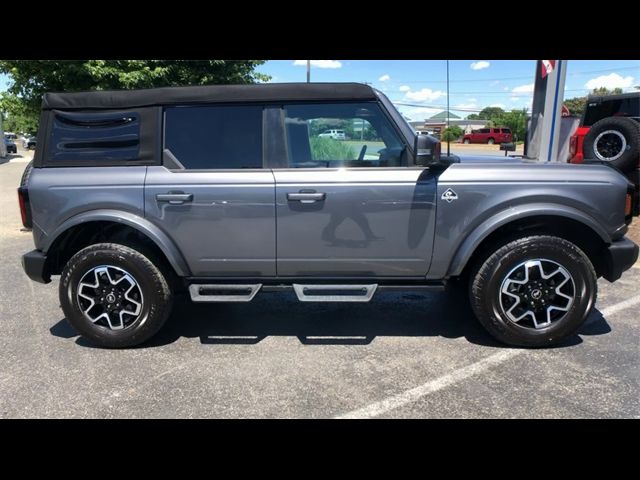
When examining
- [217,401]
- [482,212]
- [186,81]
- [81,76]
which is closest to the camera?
[217,401]

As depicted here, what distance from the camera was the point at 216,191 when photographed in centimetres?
361

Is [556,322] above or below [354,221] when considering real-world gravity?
below

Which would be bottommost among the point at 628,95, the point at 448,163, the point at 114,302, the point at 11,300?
the point at 11,300

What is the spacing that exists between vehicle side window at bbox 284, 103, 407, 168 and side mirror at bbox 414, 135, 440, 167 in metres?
0.24

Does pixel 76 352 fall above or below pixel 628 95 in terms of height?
below

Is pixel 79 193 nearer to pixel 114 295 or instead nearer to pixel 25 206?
pixel 25 206

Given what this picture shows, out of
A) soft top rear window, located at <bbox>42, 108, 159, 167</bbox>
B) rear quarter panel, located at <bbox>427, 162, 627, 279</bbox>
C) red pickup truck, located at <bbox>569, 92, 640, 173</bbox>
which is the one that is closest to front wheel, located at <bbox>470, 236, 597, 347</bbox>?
rear quarter panel, located at <bbox>427, 162, 627, 279</bbox>

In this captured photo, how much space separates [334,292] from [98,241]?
2080 millimetres

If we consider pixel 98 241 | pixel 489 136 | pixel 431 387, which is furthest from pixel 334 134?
pixel 489 136

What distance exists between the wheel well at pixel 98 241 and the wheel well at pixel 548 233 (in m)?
2.59

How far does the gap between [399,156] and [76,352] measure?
3.03m

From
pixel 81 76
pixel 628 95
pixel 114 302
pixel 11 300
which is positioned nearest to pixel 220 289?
pixel 114 302

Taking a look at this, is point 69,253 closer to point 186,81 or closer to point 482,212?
point 482,212

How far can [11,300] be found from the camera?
4.97 m
